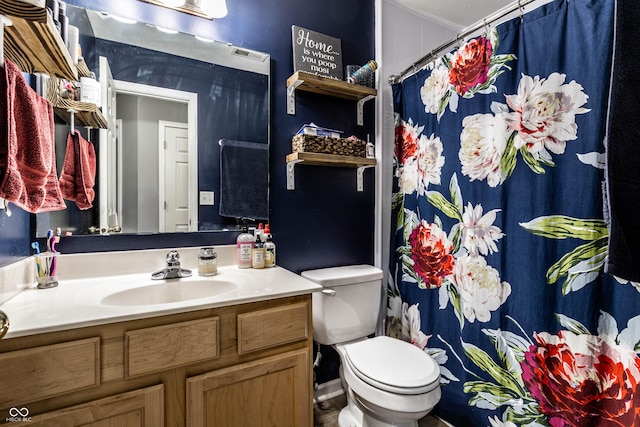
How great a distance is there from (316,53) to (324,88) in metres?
0.20

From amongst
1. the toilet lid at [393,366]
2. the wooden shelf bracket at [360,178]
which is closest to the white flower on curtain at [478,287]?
the toilet lid at [393,366]

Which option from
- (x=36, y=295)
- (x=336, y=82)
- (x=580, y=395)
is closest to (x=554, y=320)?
(x=580, y=395)

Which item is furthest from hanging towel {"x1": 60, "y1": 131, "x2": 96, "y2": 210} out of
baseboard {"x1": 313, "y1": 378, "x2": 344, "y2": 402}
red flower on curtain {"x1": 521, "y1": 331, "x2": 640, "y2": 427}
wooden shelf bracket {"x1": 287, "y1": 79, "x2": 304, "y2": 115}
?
red flower on curtain {"x1": 521, "y1": 331, "x2": 640, "y2": 427}

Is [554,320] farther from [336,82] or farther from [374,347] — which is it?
[336,82]

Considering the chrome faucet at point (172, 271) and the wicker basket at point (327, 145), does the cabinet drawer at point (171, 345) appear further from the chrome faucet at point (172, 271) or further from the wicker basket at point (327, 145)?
the wicker basket at point (327, 145)

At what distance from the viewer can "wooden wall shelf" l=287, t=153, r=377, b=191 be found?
5.17 feet

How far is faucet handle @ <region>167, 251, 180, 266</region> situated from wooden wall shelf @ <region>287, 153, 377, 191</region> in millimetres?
644

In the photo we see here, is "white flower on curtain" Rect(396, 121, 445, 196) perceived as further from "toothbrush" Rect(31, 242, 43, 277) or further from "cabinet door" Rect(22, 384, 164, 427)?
"toothbrush" Rect(31, 242, 43, 277)

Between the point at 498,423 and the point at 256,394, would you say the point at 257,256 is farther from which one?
the point at 498,423

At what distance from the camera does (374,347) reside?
4.88 feet

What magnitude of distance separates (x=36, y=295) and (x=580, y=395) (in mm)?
1851

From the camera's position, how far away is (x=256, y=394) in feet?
3.61

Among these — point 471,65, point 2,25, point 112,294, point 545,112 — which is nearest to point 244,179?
point 112,294

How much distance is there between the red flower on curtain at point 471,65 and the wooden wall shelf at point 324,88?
1.41 feet
